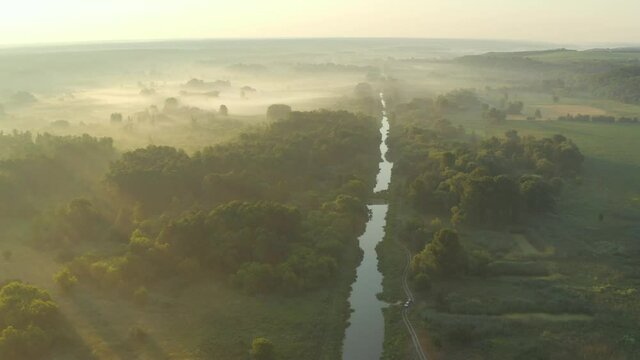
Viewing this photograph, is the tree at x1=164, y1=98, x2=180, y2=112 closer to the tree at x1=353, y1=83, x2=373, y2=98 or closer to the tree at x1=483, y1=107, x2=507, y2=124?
the tree at x1=353, y1=83, x2=373, y2=98

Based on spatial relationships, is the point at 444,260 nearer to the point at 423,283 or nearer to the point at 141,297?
the point at 423,283

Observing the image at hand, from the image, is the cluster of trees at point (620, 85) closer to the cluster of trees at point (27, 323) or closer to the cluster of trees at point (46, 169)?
the cluster of trees at point (46, 169)

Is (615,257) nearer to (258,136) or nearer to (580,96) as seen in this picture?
(258,136)

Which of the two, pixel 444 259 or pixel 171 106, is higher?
pixel 171 106

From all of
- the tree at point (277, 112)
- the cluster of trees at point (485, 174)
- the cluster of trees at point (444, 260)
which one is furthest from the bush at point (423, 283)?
the tree at point (277, 112)

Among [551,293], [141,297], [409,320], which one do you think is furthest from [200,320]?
[551,293]

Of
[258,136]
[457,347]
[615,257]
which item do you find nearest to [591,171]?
[615,257]
